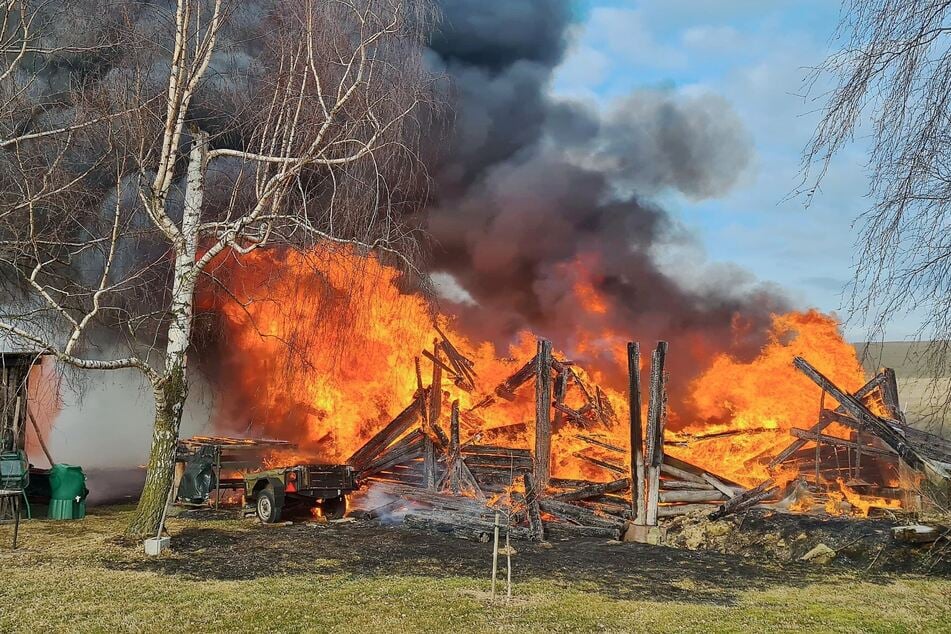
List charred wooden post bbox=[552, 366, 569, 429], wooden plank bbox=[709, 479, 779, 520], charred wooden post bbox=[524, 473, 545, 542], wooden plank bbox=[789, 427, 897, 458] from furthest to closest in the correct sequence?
1. charred wooden post bbox=[552, 366, 569, 429]
2. wooden plank bbox=[789, 427, 897, 458]
3. wooden plank bbox=[709, 479, 779, 520]
4. charred wooden post bbox=[524, 473, 545, 542]

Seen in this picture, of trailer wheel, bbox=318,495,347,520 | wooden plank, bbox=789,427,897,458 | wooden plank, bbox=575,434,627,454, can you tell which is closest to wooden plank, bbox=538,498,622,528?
wooden plank, bbox=575,434,627,454

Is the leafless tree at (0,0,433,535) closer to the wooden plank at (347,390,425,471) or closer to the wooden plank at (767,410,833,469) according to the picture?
the wooden plank at (347,390,425,471)

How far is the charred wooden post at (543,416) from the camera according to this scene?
56.2 feet

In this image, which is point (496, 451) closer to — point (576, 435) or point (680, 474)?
point (576, 435)

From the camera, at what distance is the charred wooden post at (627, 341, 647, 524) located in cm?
1559

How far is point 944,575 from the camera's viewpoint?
11.7 meters

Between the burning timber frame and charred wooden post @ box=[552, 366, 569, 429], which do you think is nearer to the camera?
the burning timber frame

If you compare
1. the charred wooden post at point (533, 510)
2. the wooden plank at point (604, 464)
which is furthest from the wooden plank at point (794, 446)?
the charred wooden post at point (533, 510)

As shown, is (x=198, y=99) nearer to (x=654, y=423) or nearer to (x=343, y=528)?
(x=343, y=528)

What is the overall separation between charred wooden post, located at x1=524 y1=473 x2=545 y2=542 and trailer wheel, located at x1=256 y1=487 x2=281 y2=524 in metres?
5.68

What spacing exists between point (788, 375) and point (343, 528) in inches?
512

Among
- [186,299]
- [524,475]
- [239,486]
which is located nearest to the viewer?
[186,299]

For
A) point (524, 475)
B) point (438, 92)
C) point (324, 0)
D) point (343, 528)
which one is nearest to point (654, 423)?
point (524, 475)

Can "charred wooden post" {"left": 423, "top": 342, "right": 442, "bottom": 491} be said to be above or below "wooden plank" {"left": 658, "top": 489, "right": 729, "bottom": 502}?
above
